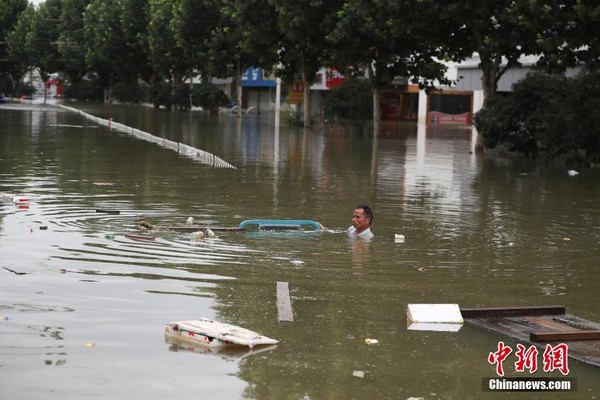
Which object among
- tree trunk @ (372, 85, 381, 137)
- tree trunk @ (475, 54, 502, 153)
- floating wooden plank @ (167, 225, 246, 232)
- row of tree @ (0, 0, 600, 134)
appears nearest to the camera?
floating wooden plank @ (167, 225, 246, 232)

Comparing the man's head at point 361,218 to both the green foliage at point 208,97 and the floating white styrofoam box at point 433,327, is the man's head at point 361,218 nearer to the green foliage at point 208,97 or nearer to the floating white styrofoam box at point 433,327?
the floating white styrofoam box at point 433,327

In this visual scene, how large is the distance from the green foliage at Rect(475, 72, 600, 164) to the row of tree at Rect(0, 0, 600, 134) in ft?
2.79

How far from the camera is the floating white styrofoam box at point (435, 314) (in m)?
9.94

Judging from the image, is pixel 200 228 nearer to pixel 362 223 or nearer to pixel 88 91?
pixel 362 223

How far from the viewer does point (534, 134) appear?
119ft

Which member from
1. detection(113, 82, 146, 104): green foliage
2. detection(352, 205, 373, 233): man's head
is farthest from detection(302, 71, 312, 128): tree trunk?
detection(113, 82, 146, 104): green foliage

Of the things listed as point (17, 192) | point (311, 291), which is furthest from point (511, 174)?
point (311, 291)

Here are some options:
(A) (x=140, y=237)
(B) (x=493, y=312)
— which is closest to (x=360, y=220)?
(A) (x=140, y=237)

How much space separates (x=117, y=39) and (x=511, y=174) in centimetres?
7404

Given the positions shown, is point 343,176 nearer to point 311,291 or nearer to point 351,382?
point 311,291

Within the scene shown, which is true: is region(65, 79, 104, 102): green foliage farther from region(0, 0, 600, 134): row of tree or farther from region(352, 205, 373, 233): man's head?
region(352, 205, 373, 233): man's head
